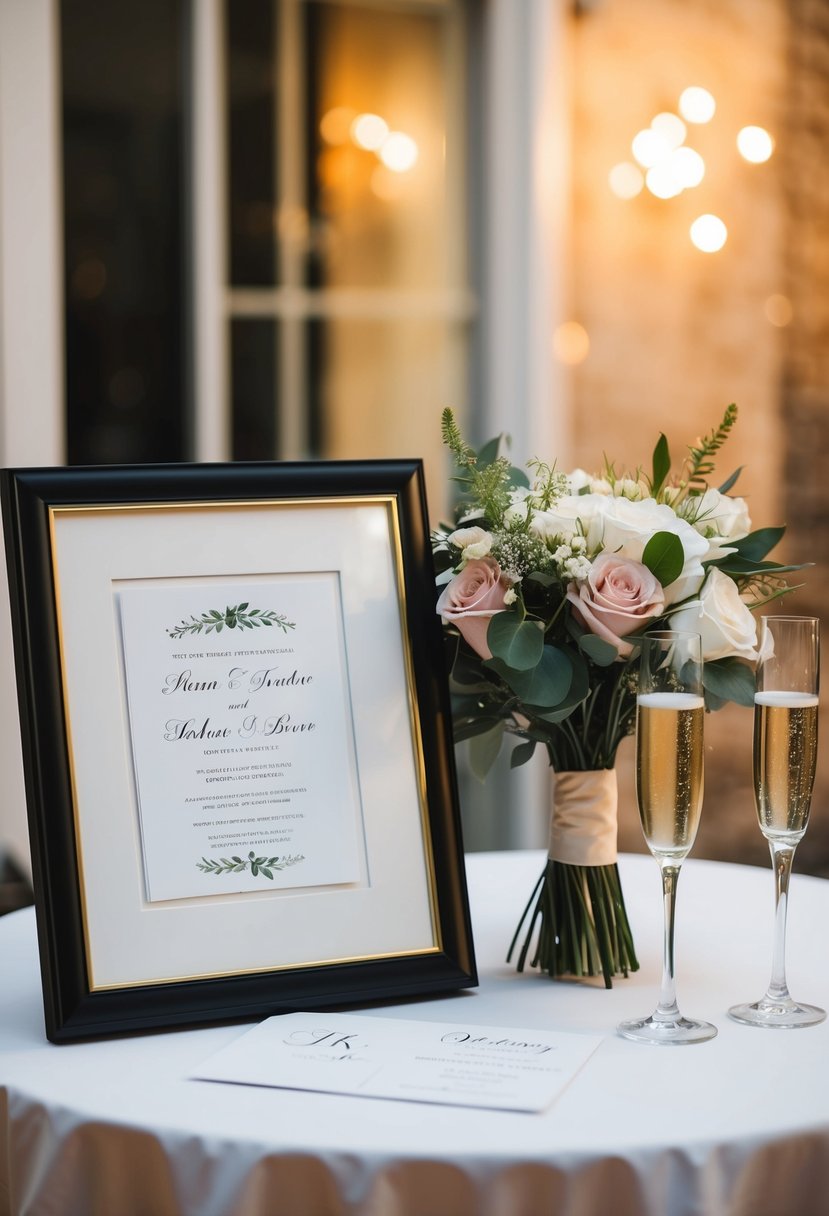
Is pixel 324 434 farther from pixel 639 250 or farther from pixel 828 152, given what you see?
→ pixel 828 152

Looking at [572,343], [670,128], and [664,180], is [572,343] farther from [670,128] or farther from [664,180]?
[670,128]

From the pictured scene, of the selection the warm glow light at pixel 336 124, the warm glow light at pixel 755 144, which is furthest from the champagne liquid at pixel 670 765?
the warm glow light at pixel 755 144

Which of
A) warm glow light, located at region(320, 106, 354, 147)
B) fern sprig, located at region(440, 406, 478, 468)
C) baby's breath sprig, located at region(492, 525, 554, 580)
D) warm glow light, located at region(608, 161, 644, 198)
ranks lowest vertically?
baby's breath sprig, located at region(492, 525, 554, 580)

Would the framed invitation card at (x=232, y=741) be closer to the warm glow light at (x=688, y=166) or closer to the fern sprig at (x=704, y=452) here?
the fern sprig at (x=704, y=452)

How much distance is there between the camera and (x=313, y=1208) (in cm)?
86

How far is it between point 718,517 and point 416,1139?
24.5 inches

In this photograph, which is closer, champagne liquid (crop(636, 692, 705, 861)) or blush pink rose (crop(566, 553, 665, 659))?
champagne liquid (crop(636, 692, 705, 861))

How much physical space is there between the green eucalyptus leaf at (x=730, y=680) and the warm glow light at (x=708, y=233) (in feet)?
8.17

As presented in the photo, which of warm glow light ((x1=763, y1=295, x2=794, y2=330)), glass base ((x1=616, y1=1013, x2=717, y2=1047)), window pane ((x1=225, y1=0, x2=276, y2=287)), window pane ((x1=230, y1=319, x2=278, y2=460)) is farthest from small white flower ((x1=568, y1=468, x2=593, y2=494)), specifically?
warm glow light ((x1=763, y1=295, x2=794, y2=330))

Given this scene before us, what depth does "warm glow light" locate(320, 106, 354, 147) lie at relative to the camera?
10.2 ft

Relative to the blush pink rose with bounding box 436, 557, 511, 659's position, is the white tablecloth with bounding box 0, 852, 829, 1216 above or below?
below

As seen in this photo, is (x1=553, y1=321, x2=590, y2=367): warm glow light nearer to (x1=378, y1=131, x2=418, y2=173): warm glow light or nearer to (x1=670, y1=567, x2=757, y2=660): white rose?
(x1=378, y1=131, x2=418, y2=173): warm glow light

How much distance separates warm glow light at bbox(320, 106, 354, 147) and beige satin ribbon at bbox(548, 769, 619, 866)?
229 centimetres

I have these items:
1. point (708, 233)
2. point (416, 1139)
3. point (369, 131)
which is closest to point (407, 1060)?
point (416, 1139)
